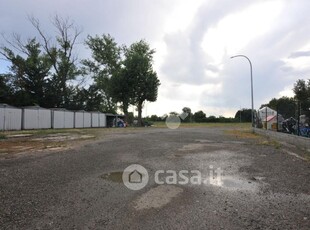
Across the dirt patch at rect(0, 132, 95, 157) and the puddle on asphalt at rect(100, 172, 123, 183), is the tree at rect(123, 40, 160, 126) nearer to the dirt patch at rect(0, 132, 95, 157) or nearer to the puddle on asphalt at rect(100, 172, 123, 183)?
the dirt patch at rect(0, 132, 95, 157)

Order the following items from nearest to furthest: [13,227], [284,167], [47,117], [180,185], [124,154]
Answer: [13,227] < [180,185] < [284,167] < [124,154] < [47,117]

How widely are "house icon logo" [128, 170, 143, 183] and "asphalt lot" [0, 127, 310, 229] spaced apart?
300 millimetres

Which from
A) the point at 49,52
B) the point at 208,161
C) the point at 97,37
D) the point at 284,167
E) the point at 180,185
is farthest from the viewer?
the point at 97,37

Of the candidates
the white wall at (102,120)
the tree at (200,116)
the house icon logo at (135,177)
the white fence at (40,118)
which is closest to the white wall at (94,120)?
the white fence at (40,118)

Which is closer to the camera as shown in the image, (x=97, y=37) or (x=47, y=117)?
(x=47, y=117)

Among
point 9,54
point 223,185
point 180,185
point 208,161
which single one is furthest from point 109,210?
point 9,54

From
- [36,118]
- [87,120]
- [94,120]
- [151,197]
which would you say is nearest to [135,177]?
[151,197]

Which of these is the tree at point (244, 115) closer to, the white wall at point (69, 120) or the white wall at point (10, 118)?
the white wall at point (69, 120)

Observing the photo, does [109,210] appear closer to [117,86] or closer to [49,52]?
[117,86]

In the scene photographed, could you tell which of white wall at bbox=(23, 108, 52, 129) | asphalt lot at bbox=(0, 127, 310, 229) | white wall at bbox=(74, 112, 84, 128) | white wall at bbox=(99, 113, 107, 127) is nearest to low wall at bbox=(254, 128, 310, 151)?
asphalt lot at bbox=(0, 127, 310, 229)

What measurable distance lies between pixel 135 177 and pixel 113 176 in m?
0.64

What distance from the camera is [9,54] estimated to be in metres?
58.2

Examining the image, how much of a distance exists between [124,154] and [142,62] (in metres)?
49.4

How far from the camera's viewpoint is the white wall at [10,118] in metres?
34.2
